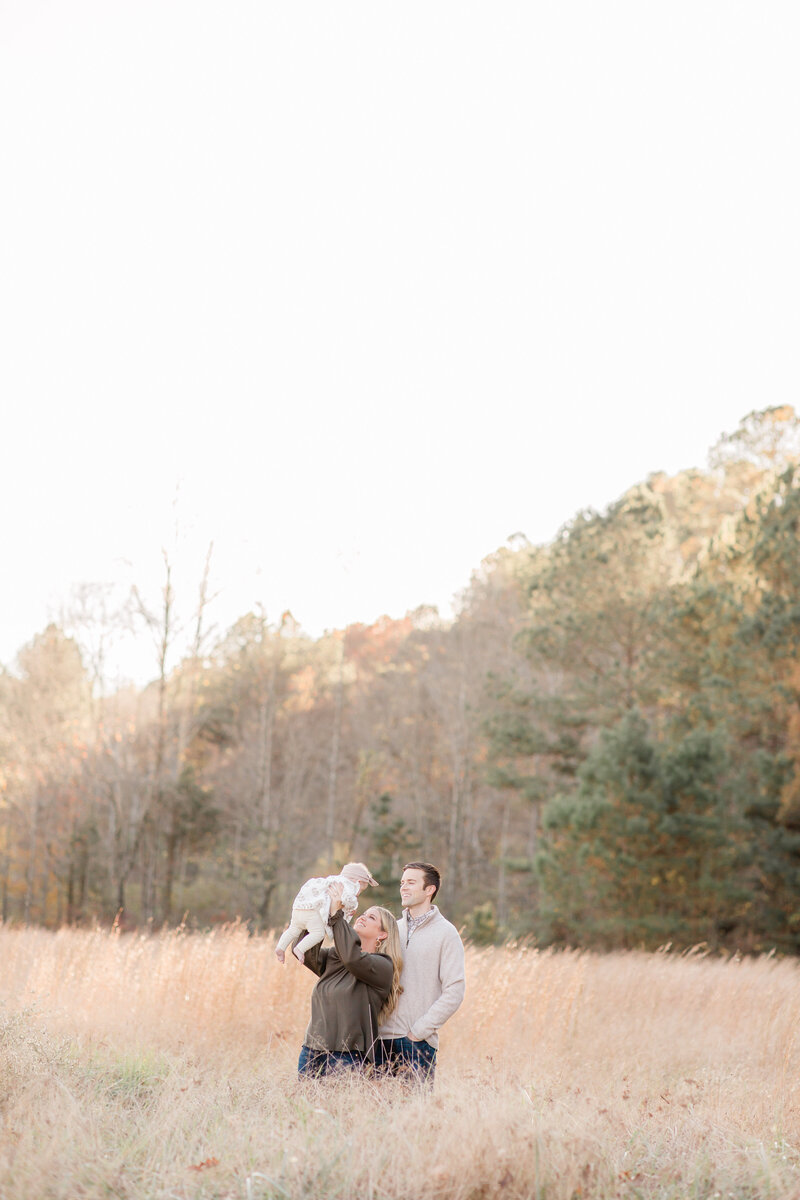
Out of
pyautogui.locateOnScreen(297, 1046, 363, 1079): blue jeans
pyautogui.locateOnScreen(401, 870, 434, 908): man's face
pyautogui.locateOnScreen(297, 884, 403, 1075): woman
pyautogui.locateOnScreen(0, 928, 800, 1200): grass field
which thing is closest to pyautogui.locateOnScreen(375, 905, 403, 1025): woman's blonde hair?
pyautogui.locateOnScreen(297, 884, 403, 1075): woman

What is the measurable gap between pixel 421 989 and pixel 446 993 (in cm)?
14

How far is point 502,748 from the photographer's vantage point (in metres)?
24.4

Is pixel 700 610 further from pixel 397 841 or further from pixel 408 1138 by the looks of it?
pixel 408 1138

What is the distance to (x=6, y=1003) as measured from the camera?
6.49m

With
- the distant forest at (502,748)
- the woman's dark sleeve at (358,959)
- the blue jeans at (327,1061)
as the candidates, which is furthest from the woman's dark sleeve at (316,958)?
the distant forest at (502,748)

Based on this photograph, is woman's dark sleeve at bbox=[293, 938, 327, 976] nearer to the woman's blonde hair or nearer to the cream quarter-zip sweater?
the woman's blonde hair

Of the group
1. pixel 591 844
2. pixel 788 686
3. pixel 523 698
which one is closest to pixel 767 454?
pixel 523 698

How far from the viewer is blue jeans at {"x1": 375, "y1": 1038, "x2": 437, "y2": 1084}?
14.9 feet

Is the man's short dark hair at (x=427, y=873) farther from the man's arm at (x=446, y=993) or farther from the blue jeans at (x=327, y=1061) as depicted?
the blue jeans at (x=327, y=1061)

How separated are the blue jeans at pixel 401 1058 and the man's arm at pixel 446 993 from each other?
2.9 inches

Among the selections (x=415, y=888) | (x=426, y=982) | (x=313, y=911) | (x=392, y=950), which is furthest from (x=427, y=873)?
(x=313, y=911)

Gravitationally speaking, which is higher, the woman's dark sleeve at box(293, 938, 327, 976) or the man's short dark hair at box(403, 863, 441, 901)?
the man's short dark hair at box(403, 863, 441, 901)

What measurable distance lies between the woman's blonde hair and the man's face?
0.12 meters

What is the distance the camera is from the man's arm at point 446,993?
4.48m
